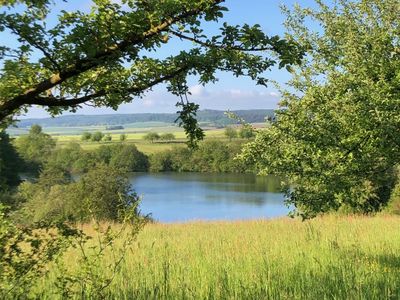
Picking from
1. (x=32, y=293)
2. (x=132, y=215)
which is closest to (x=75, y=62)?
(x=132, y=215)

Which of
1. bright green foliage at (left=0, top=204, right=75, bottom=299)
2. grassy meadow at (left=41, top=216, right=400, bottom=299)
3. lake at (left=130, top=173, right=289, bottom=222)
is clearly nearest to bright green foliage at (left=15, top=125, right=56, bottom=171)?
lake at (left=130, top=173, right=289, bottom=222)

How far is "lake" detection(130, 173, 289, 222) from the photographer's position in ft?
182

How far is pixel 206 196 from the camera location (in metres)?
77.5

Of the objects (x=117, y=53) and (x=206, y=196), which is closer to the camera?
(x=117, y=53)

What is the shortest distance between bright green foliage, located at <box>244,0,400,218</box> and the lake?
30.3 metres

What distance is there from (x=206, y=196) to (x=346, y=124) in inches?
2808

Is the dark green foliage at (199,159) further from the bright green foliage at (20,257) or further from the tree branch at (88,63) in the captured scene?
the tree branch at (88,63)

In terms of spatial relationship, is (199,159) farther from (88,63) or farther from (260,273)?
(88,63)

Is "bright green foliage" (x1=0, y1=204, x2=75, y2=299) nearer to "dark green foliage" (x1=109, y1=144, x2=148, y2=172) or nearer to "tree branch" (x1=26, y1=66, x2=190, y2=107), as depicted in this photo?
"tree branch" (x1=26, y1=66, x2=190, y2=107)

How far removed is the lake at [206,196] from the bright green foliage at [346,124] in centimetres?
3032

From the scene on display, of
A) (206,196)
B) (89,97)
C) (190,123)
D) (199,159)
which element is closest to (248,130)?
(190,123)

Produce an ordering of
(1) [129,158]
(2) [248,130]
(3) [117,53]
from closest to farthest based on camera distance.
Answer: (3) [117,53] → (2) [248,130] → (1) [129,158]

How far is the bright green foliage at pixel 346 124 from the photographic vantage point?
6.15 metres

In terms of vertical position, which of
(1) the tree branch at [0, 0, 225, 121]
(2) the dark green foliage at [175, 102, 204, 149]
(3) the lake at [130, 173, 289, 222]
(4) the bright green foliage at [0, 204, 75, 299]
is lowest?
(3) the lake at [130, 173, 289, 222]
